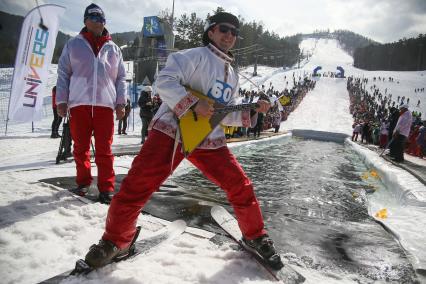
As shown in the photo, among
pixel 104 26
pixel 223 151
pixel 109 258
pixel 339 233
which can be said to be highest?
pixel 104 26

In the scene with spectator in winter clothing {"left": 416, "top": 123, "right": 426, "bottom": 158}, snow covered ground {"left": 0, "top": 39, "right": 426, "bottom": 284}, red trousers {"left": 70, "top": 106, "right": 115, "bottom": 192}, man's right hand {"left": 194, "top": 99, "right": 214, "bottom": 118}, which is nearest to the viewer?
snow covered ground {"left": 0, "top": 39, "right": 426, "bottom": 284}

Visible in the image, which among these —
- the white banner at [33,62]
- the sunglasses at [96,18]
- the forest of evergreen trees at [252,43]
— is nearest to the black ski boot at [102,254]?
the sunglasses at [96,18]

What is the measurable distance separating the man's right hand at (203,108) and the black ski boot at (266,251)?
103 centimetres

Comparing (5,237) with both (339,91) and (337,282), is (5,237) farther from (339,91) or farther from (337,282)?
(339,91)

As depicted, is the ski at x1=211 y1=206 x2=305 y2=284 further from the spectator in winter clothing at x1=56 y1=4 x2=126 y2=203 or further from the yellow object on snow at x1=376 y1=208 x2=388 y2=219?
the yellow object on snow at x1=376 y1=208 x2=388 y2=219

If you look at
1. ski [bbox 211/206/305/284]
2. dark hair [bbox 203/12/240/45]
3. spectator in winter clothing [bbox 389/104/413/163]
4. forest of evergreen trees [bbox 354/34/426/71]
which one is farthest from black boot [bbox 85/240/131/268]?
forest of evergreen trees [bbox 354/34/426/71]

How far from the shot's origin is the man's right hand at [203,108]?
2.06 meters

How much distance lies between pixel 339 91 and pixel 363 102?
16.9 m

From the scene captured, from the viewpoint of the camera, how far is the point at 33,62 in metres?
7.69

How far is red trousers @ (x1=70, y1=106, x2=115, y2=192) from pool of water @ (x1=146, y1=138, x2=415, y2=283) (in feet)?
2.06

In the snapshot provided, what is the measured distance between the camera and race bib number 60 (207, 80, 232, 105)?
7.81ft

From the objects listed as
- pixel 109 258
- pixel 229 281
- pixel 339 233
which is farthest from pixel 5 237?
pixel 339 233

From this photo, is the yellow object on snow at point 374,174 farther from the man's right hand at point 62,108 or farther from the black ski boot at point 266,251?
the man's right hand at point 62,108

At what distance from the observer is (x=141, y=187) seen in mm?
2025
